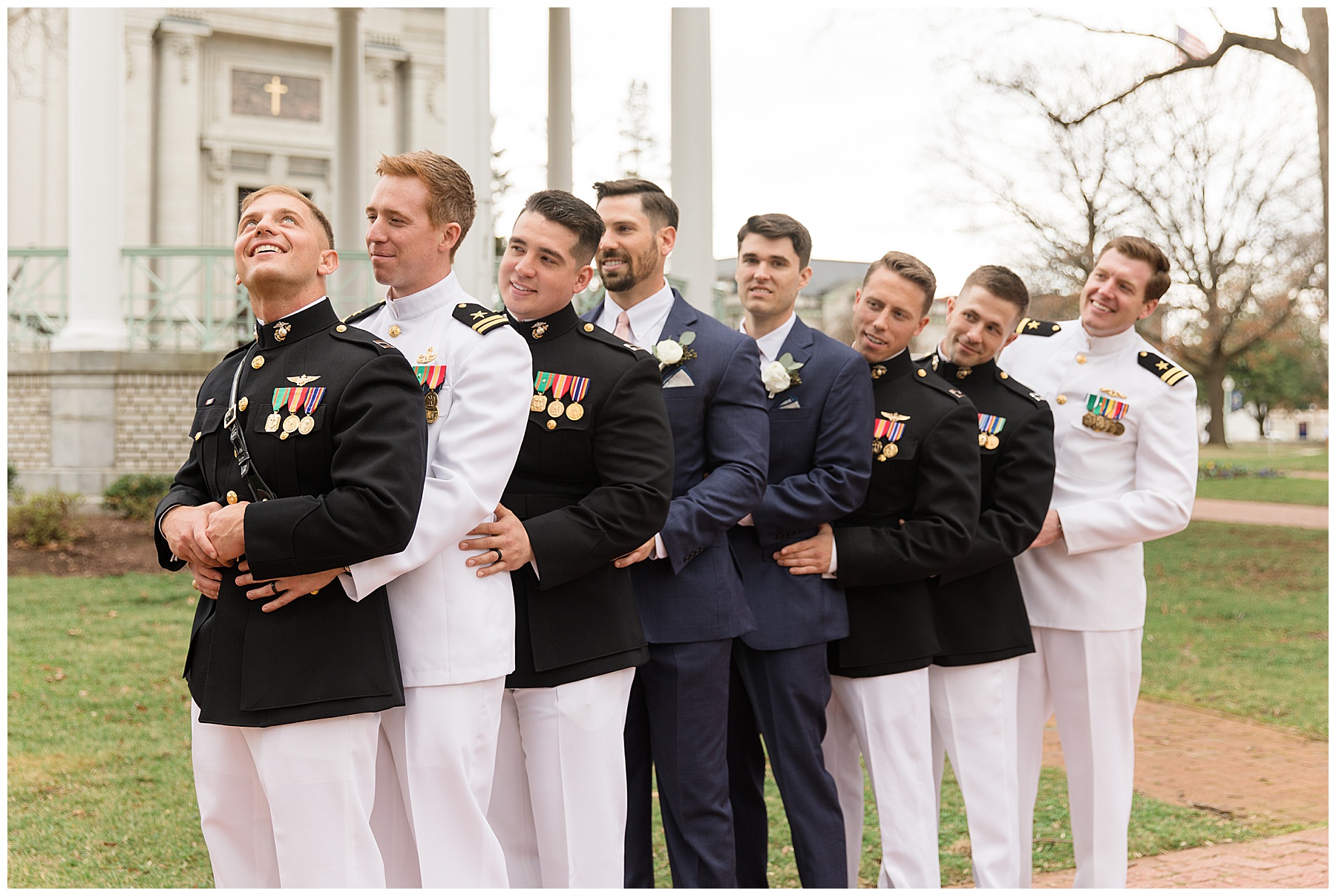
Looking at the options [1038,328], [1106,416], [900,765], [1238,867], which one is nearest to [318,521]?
[900,765]

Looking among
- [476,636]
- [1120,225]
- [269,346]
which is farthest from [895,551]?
[1120,225]

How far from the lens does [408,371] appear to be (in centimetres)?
296

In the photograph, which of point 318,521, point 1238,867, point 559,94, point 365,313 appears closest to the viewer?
point 318,521

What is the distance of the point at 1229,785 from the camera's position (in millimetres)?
7195

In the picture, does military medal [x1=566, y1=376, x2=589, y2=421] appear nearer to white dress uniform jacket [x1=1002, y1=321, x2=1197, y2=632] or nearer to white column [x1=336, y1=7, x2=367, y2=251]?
white dress uniform jacket [x1=1002, y1=321, x2=1197, y2=632]

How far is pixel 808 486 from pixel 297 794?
1.97 metres

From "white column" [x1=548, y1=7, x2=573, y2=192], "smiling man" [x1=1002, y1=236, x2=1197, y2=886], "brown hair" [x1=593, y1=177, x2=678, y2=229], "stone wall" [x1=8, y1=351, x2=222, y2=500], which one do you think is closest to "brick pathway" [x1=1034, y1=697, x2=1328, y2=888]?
"smiling man" [x1=1002, y1=236, x2=1197, y2=886]

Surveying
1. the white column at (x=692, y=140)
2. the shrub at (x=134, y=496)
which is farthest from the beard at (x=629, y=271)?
the shrub at (x=134, y=496)

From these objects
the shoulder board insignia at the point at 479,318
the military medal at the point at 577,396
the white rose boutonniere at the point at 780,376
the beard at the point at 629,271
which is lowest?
the military medal at the point at 577,396

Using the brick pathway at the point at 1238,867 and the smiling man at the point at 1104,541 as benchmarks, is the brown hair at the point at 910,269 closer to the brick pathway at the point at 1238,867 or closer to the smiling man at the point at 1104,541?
the smiling man at the point at 1104,541

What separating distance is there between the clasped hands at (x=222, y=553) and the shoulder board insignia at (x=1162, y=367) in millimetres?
3277

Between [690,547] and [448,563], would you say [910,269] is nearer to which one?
[690,547]

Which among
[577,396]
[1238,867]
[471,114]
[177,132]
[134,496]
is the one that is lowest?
[1238,867]

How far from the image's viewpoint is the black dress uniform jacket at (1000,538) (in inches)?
168
